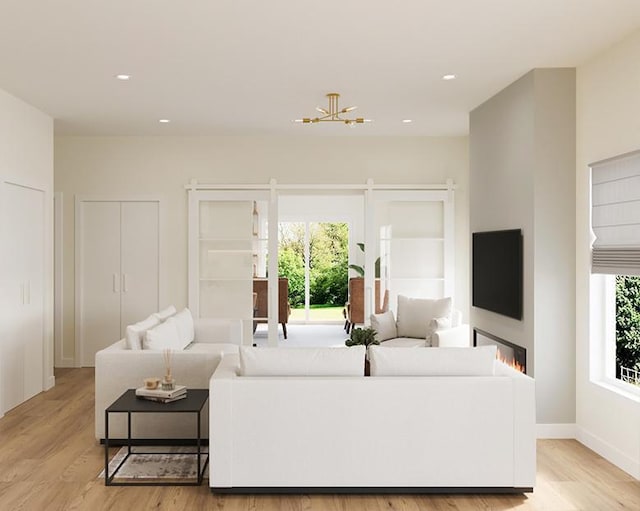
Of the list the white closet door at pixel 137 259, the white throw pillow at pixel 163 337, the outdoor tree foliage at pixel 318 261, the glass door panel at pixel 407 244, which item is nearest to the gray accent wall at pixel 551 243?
the white throw pillow at pixel 163 337

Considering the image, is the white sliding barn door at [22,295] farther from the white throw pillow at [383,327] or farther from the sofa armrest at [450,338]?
the sofa armrest at [450,338]

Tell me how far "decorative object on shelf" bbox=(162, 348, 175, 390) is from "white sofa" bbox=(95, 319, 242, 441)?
37 millimetres

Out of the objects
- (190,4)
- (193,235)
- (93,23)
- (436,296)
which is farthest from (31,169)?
(436,296)

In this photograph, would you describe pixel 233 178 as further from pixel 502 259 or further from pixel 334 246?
pixel 334 246

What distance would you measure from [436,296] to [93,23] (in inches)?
198

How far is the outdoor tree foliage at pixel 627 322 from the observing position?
4.05 metres

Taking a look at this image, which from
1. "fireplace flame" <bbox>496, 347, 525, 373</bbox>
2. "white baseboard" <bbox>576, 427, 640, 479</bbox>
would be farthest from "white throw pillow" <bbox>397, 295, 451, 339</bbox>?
"white baseboard" <bbox>576, 427, 640, 479</bbox>

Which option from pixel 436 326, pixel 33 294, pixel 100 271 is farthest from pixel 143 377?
pixel 100 271

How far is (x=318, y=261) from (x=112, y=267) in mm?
5693

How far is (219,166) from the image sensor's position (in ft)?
24.2

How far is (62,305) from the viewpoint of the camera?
7.33 metres

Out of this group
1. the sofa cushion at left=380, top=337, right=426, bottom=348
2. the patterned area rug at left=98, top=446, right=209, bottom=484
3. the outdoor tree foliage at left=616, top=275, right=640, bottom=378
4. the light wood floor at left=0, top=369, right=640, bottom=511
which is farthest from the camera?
the sofa cushion at left=380, top=337, right=426, bottom=348

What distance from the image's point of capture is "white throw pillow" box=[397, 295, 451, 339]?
6359 millimetres

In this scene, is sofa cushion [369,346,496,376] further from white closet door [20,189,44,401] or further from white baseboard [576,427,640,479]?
white closet door [20,189,44,401]
